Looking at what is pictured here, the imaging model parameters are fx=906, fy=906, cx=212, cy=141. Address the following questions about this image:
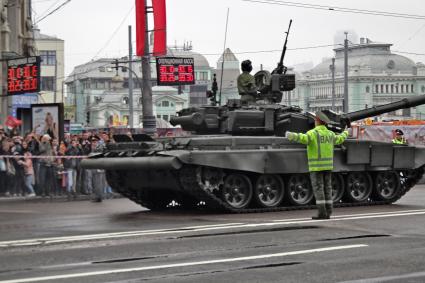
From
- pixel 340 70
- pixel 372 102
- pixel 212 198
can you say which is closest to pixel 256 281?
pixel 212 198

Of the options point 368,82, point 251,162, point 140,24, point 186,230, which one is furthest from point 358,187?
point 368,82

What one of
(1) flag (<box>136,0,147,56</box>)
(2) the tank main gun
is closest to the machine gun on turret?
(2) the tank main gun

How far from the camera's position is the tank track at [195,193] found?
1527 cm

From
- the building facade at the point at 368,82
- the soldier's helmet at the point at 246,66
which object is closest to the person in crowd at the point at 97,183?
the soldier's helmet at the point at 246,66

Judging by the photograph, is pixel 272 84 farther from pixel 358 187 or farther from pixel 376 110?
pixel 358 187

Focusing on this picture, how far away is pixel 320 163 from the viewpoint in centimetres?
1416

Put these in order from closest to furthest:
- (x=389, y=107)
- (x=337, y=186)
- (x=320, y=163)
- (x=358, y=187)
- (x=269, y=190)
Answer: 1. (x=320, y=163)
2. (x=269, y=190)
3. (x=337, y=186)
4. (x=358, y=187)
5. (x=389, y=107)

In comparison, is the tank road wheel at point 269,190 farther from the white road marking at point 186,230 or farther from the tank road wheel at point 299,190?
the white road marking at point 186,230

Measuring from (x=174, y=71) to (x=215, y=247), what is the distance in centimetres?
1999

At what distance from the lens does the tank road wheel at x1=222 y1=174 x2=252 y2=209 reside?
15.7m

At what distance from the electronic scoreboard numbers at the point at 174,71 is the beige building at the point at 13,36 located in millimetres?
6246

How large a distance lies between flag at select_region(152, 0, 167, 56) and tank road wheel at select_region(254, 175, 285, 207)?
1102 centimetres

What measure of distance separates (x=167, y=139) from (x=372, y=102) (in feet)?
283

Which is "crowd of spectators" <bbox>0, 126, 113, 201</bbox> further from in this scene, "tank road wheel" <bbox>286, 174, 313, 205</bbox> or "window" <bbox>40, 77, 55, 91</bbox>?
"window" <bbox>40, 77, 55, 91</bbox>
